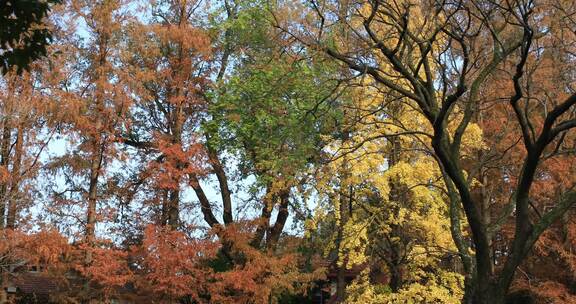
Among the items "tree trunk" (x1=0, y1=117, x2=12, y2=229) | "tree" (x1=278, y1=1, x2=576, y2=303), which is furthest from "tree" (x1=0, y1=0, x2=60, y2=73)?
"tree trunk" (x1=0, y1=117, x2=12, y2=229)

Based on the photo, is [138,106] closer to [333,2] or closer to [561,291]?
[333,2]

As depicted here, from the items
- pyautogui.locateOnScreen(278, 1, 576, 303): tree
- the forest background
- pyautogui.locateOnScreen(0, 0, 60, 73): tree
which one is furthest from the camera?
the forest background

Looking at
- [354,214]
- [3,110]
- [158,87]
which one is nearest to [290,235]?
[354,214]

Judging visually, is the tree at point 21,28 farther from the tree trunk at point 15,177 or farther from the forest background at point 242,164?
the tree trunk at point 15,177

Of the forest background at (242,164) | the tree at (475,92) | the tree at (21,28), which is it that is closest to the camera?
the tree at (21,28)

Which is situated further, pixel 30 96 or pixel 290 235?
pixel 290 235

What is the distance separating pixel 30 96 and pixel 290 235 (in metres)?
10.0

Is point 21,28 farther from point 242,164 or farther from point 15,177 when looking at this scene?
point 242,164

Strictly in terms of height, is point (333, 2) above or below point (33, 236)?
above

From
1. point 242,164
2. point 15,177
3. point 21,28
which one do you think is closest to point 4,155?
point 15,177

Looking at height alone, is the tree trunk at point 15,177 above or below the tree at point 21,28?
above

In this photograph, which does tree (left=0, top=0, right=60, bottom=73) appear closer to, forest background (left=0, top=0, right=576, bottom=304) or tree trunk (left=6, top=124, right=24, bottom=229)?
forest background (left=0, top=0, right=576, bottom=304)

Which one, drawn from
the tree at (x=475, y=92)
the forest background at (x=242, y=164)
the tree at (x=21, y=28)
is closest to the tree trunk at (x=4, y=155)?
the forest background at (x=242, y=164)

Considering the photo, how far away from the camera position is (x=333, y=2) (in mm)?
10688
